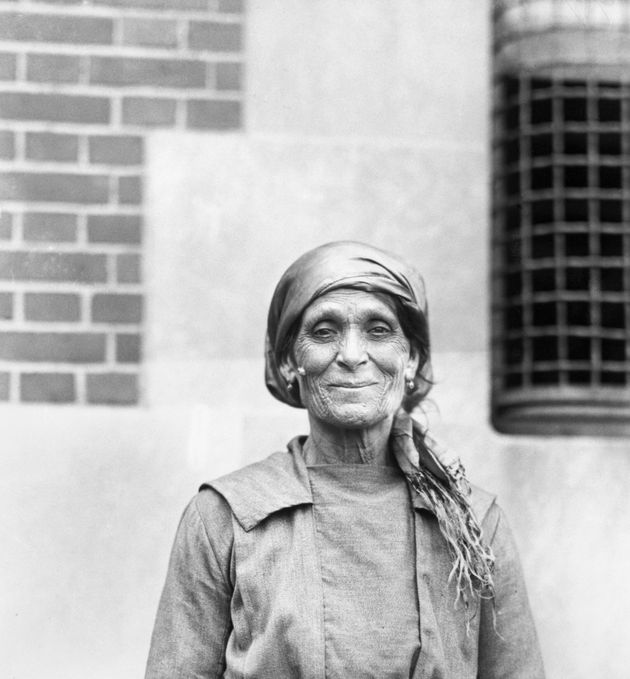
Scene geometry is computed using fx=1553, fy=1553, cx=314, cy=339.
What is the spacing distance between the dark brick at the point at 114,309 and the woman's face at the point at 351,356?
1.05 meters

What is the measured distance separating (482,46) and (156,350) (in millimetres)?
1362

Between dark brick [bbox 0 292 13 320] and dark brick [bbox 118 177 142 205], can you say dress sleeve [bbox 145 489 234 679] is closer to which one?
dark brick [bbox 0 292 13 320]

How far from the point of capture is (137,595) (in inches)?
174

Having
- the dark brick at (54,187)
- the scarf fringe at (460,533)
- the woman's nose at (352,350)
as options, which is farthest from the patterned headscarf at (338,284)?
the dark brick at (54,187)

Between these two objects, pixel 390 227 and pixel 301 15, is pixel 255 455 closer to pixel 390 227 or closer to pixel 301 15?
pixel 390 227

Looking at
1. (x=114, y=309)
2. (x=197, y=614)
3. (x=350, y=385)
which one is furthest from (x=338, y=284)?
(x=114, y=309)

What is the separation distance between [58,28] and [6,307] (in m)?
0.85

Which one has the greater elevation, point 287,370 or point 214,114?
point 214,114

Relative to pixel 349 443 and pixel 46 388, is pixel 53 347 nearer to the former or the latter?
pixel 46 388

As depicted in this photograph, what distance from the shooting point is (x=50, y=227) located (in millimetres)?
4508

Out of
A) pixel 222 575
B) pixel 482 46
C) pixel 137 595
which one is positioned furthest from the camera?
pixel 482 46

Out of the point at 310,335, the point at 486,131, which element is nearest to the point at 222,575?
the point at 310,335

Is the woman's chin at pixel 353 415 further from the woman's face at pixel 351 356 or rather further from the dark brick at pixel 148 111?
the dark brick at pixel 148 111

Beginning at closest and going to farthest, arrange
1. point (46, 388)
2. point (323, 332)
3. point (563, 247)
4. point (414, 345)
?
point (323, 332) → point (414, 345) → point (46, 388) → point (563, 247)
